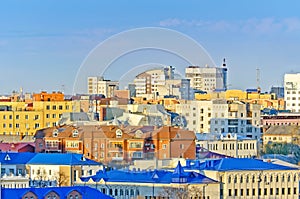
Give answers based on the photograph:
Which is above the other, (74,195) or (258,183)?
(258,183)

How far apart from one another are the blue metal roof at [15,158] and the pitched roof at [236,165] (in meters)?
7.13

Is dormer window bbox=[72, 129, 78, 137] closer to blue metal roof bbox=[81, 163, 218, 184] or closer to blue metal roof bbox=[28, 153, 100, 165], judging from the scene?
blue metal roof bbox=[28, 153, 100, 165]

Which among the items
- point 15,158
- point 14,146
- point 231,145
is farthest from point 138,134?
point 231,145

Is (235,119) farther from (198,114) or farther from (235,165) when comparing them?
(235,165)

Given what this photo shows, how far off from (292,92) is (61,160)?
60822mm

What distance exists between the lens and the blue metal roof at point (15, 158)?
60.1 m

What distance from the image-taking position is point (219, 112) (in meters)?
81.8

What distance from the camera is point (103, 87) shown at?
266 feet

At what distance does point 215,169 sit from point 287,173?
2548 millimetres

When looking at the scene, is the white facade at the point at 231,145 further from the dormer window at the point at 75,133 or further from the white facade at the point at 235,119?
the white facade at the point at 235,119

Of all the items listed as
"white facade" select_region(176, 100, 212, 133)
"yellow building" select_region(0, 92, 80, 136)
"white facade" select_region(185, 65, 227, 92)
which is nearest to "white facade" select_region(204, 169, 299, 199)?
"white facade" select_region(176, 100, 212, 133)

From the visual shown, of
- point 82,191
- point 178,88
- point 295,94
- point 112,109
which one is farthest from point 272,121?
point 82,191

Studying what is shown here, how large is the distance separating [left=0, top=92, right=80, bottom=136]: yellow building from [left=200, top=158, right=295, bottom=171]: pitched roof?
26.2 meters

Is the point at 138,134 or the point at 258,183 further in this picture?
the point at 138,134
